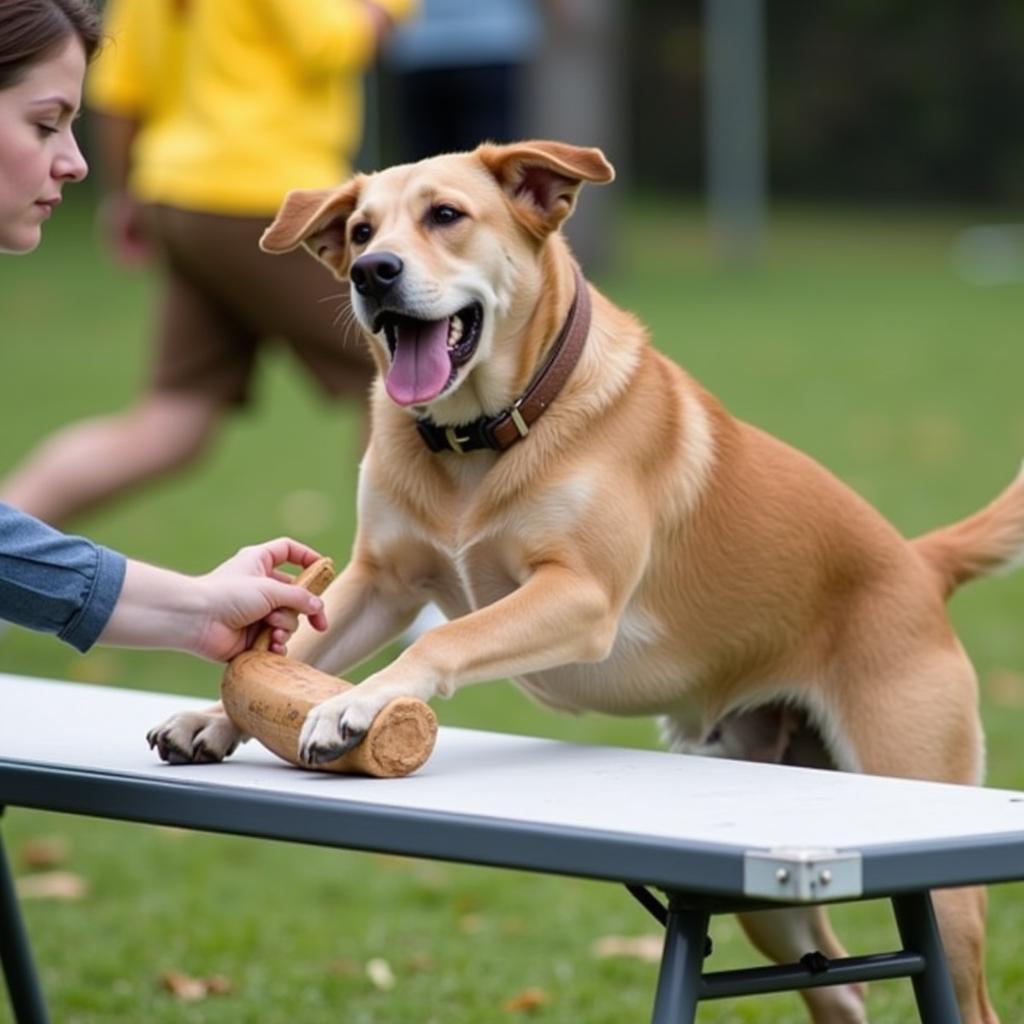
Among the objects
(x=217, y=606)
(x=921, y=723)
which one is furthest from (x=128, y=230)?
(x=921, y=723)

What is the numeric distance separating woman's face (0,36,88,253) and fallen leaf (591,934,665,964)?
2024mm

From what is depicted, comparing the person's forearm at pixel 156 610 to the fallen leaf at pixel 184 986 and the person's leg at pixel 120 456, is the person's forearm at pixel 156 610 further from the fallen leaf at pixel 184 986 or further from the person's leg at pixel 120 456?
the person's leg at pixel 120 456

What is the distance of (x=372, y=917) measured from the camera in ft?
15.3

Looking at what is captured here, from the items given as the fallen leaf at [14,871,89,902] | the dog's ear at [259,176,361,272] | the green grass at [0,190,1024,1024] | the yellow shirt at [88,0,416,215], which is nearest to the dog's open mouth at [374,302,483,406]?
the dog's ear at [259,176,361,272]

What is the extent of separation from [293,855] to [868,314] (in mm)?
11643

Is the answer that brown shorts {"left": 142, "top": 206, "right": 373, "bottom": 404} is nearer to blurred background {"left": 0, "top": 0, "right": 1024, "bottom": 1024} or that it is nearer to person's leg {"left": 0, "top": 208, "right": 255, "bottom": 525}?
person's leg {"left": 0, "top": 208, "right": 255, "bottom": 525}

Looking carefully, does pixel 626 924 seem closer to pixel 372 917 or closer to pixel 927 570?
pixel 372 917

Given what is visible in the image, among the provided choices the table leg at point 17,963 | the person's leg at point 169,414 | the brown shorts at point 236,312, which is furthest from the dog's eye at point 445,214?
the person's leg at point 169,414

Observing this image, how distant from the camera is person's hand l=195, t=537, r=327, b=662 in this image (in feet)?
9.88

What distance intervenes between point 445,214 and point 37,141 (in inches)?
25.7

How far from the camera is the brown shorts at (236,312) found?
5.80 metres

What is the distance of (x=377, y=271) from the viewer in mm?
3168

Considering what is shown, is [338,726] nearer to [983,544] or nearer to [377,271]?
[377,271]

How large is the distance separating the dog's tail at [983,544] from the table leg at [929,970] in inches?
40.4
